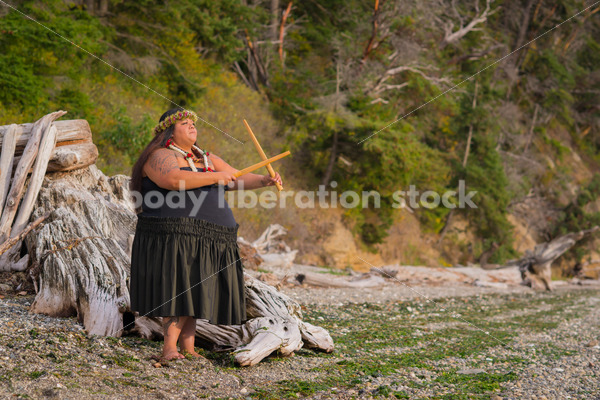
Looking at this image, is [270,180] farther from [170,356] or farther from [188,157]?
[170,356]

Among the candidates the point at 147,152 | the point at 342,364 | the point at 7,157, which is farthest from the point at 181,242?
the point at 7,157

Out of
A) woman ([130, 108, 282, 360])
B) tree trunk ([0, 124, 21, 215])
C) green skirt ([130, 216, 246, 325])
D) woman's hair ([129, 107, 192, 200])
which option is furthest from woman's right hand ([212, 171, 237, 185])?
tree trunk ([0, 124, 21, 215])

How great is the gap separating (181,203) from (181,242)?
30cm

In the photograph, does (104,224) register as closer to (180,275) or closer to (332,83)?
(180,275)

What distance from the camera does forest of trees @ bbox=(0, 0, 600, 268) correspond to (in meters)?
12.6

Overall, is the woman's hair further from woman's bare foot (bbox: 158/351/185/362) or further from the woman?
woman's bare foot (bbox: 158/351/185/362)

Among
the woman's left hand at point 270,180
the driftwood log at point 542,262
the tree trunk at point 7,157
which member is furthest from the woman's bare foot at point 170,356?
the driftwood log at point 542,262

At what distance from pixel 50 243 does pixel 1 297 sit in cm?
68

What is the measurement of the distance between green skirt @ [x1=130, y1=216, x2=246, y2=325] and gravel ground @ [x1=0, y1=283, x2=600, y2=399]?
41cm

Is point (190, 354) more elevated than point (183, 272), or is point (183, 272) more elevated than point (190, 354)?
point (183, 272)

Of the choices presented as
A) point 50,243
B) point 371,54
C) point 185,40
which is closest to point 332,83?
point 371,54

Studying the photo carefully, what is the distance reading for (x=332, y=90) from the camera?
67.9 feet

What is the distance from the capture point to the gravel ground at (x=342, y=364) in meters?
3.66

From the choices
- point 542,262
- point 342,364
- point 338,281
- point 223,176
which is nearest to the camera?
point 223,176
